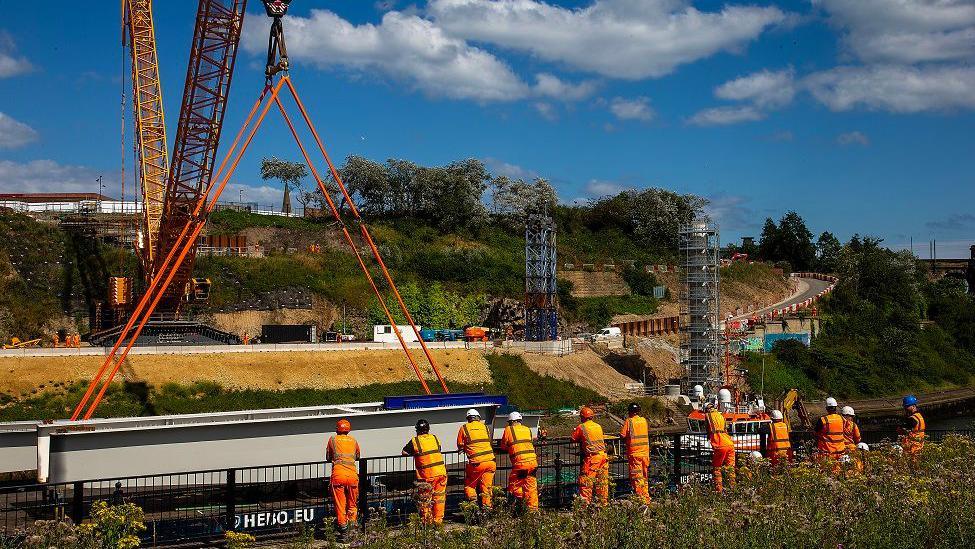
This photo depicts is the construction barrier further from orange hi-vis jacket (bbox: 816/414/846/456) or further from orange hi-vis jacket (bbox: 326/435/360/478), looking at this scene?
orange hi-vis jacket (bbox: 326/435/360/478)

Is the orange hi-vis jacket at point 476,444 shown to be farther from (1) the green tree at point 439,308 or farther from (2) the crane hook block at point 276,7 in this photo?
(1) the green tree at point 439,308

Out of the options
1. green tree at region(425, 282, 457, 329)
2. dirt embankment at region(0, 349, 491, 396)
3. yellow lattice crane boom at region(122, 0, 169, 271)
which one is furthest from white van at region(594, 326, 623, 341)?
yellow lattice crane boom at region(122, 0, 169, 271)

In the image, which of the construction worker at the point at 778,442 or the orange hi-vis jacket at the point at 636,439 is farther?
the construction worker at the point at 778,442

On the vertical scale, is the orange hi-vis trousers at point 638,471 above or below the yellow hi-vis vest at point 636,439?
below

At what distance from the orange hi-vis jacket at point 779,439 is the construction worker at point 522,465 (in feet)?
16.5

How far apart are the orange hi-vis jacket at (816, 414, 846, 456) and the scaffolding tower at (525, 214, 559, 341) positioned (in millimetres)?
33505

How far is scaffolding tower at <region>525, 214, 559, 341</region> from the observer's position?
5022 centimetres

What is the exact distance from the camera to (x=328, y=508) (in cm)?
1438

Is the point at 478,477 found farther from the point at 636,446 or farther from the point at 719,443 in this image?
the point at 719,443

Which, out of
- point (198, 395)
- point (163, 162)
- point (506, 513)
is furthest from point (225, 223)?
point (506, 513)

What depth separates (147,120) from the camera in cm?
4678

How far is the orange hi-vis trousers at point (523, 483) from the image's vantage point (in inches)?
559

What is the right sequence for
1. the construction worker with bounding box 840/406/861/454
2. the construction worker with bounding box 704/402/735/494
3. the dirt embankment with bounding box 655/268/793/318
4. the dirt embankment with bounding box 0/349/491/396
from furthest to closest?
1. the dirt embankment with bounding box 655/268/793/318
2. the dirt embankment with bounding box 0/349/491/396
3. the construction worker with bounding box 840/406/861/454
4. the construction worker with bounding box 704/402/735/494

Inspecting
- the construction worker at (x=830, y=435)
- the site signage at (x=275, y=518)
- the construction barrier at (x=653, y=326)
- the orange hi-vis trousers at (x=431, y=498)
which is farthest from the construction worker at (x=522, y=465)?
the construction barrier at (x=653, y=326)
